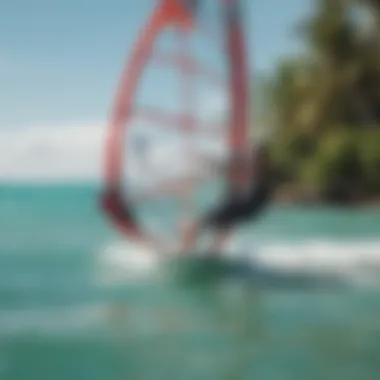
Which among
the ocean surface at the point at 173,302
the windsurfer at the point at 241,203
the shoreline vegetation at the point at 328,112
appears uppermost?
the shoreline vegetation at the point at 328,112

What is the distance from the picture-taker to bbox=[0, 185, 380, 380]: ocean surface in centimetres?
140

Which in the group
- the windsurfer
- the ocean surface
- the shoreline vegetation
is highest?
the shoreline vegetation

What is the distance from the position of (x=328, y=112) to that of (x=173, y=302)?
1.36ft

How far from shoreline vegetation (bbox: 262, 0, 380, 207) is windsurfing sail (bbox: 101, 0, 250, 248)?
0.07m

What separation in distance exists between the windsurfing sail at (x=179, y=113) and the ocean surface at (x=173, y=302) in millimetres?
76

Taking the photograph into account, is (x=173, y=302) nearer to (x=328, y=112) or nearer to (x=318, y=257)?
(x=318, y=257)

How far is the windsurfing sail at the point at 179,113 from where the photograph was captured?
4.78 ft

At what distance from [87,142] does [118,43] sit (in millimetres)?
173

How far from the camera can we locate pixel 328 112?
150 cm

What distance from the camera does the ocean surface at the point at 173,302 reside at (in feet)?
4.59

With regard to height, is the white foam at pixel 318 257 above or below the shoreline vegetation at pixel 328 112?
below

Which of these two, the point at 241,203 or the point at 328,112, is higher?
the point at 328,112

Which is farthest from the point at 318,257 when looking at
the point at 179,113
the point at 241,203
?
the point at 179,113

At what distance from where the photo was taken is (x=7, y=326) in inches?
55.2
